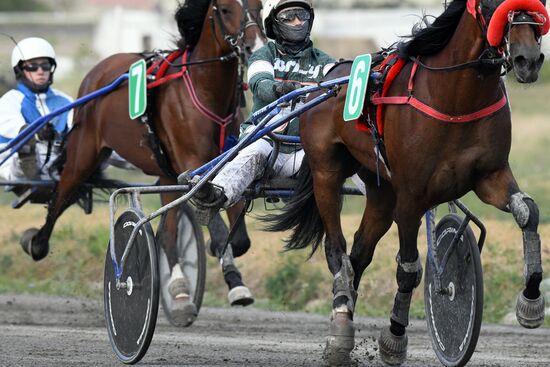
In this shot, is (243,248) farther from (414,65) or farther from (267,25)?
(414,65)

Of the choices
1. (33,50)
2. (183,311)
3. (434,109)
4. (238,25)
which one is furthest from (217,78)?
(434,109)

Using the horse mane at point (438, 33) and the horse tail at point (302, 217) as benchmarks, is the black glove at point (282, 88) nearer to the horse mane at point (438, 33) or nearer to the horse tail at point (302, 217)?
the horse tail at point (302, 217)

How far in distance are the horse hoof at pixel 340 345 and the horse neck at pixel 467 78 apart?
1360 millimetres

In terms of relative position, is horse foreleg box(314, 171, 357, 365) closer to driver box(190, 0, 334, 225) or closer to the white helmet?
driver box(190, 0, 334, 225)

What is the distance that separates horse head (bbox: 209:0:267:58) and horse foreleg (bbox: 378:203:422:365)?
2.02m

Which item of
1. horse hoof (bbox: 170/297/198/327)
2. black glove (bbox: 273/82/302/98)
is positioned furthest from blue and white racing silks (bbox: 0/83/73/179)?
black glove (bbox: 273/82/302/98)

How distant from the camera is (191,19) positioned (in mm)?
8609

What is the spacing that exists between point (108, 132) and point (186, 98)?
1.03 m

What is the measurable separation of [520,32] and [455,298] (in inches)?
66.1

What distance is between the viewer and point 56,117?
10.0 m

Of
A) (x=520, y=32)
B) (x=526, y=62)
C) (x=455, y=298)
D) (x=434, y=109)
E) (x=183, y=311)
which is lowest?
(x=183, y=311)

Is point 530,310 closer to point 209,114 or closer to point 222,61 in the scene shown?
point 209,114

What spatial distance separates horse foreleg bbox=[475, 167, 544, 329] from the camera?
224 inches

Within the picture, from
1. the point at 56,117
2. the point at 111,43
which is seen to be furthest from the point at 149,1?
the point at 56,117
